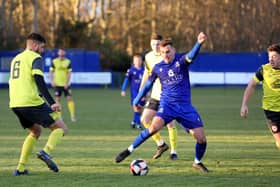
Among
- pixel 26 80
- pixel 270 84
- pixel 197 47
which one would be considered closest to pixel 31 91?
pixel 26 80

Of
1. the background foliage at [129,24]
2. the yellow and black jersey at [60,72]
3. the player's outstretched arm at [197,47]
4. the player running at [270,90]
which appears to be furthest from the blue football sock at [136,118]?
the background foliage at [129,24]

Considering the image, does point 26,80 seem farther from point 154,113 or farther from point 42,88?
point 154,113

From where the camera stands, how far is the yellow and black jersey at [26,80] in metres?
9.62

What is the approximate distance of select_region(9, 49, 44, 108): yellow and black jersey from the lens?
31.6 feet

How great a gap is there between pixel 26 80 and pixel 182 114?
2.39 meters

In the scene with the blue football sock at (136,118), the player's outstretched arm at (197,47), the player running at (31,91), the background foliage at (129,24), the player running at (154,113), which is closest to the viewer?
the player's outstretched arm at (197,47)

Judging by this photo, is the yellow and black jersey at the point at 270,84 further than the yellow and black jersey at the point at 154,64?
No

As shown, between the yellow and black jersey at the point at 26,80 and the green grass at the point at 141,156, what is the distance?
1.09 m

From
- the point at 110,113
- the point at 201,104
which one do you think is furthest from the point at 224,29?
the point at 110,113

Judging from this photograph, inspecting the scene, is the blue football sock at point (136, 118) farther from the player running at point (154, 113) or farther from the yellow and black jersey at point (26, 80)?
the yellow and black jersey at point (26, 80)

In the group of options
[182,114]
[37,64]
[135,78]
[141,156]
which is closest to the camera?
[37,64]

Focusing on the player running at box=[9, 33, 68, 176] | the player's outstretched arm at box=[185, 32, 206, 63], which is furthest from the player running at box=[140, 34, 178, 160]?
the player running at box=[9, 33, 68, 176]

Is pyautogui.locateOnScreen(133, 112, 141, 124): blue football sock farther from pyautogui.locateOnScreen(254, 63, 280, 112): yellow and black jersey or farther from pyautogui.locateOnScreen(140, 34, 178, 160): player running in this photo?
pyautogui.locateOnScreen(254, 63, 280, 112): yellow and black jersey

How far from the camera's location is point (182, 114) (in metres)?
10.2
